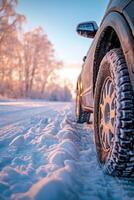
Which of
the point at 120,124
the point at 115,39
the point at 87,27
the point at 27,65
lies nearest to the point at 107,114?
the point at 120,124

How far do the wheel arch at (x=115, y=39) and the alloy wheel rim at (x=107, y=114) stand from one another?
358 millimetres

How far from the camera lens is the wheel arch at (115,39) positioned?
1.35 metres

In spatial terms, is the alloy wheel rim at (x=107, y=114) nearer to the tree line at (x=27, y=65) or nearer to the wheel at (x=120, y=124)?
the wheel at (x=120, y=124)

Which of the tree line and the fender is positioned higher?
the tree line

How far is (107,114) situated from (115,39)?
68 centimetres

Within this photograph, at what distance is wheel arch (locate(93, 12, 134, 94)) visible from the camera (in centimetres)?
135

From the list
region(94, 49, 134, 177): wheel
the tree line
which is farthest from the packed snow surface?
the tree line

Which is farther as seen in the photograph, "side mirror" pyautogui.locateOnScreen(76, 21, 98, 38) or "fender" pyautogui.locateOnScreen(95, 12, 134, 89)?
"side mirror" pyautogui.locateOnScreen(76, 21, 98, 38)

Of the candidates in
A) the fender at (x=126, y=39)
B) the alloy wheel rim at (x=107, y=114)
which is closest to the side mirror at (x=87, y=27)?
the alloy wheel rim at (x=107, y=114)

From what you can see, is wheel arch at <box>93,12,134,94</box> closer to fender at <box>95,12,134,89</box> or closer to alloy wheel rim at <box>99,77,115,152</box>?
fender at <box>95,12,134,89</box>

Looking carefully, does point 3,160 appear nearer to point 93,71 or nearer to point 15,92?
point 93,71

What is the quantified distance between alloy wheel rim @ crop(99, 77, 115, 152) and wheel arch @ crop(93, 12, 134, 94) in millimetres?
358

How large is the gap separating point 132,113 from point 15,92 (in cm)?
3165

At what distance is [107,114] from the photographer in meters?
1.92
